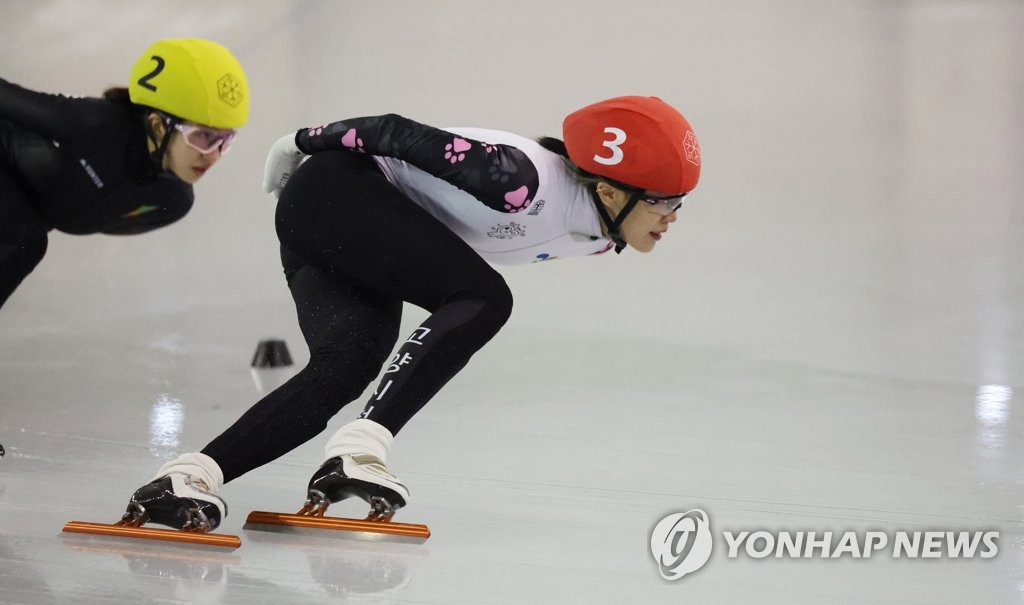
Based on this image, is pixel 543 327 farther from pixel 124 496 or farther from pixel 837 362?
pixel 124 496

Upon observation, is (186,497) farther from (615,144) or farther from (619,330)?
(619,330)

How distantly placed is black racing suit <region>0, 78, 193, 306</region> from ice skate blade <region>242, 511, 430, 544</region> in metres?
1.02

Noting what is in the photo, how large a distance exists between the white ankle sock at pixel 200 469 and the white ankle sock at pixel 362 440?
237 mm

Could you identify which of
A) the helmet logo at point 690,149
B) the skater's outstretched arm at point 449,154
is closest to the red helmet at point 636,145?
the helmet logo at point 690,149

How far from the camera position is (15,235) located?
295cm

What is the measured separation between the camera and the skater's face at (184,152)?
308 cm

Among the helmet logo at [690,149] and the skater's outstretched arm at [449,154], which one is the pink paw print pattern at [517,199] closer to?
the skater's outstretched arm at [449,154]

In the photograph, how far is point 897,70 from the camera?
713cm

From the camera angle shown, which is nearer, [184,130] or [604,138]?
[604,138]

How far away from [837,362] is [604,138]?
2.18m

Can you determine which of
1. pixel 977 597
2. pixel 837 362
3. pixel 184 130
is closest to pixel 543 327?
pixel 837 362

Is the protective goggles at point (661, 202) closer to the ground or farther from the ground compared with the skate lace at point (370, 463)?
farther from the ground

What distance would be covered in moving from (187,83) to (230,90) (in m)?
0.12

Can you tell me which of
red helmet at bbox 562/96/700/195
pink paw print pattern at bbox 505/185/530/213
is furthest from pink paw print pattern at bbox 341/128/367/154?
red helmet at bbox 562/96/700/195
